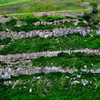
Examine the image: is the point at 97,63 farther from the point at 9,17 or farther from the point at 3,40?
the point at 9,17

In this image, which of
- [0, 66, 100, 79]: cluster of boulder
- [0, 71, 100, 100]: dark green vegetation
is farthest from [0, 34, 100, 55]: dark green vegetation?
[0, 71, 100, 100]: dark green vegetation

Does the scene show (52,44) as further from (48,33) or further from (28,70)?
(28,70)

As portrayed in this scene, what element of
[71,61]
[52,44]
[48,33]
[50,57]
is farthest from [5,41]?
[71,61]

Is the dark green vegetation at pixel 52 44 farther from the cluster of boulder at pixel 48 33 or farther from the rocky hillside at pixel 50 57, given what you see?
the cluster of boulder at pixel 48 33

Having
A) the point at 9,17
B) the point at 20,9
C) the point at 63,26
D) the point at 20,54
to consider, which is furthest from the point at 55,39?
the point at 20,9

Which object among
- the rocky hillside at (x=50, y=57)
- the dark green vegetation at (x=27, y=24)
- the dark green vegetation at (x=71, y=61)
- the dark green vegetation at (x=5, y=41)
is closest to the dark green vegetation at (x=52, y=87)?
the rocky hillside at (x=50, y=57)

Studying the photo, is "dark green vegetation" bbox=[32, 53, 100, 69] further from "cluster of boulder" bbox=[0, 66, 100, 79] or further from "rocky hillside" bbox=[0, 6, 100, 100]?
"cluster of boulder" bbox=[0, 66, 100, 79]
